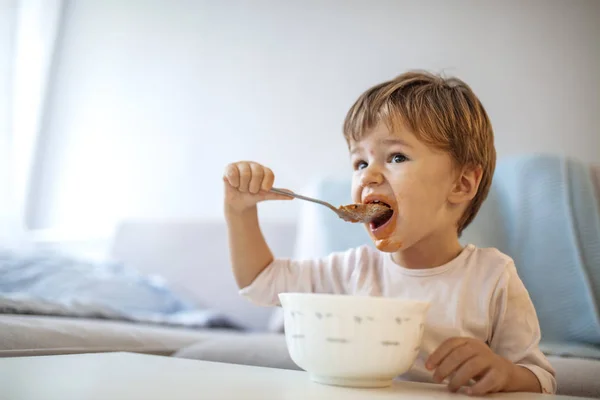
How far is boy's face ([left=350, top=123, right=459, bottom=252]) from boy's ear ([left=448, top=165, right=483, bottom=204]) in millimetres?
37

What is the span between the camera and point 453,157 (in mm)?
901

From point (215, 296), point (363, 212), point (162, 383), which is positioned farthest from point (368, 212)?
point (215, 296)

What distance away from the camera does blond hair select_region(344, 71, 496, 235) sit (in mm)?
873

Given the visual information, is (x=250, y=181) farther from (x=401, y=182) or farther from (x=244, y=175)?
(x=401, y=182)

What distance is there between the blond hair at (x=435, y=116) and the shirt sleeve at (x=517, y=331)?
0.61 feet

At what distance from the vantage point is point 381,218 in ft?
2.81

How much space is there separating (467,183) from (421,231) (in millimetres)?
129

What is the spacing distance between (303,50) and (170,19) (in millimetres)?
579

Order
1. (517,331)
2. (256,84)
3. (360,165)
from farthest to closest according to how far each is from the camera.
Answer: (256,84)
(360,165)
(517,331)

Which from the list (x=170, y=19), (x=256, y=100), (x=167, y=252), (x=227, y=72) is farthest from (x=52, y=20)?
(x=167, y=252)

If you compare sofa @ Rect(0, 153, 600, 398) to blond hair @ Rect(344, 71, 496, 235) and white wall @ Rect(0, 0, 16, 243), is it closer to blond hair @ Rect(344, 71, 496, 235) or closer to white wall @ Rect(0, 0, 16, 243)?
white wall @ Rect(0, 0, 16, 243)

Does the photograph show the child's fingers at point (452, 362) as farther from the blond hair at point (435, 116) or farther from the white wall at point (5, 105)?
the white wall at point (5, 105)

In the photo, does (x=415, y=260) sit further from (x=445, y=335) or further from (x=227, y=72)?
(x=227, y=72)

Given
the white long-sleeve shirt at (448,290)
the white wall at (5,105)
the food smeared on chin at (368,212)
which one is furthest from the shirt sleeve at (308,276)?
the white wall at (5,105)
